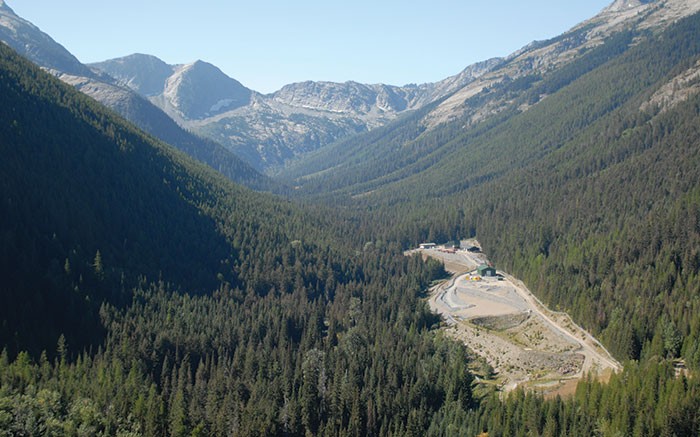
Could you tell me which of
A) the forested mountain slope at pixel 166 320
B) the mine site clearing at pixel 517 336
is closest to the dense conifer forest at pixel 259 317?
the forested mountain slope at pixel 166 320

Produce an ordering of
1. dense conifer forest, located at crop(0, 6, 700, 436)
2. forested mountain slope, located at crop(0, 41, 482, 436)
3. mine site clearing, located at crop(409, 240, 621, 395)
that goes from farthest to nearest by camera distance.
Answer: mine site clearing, located at crop(409, 240, 621, 395) → forested mountain slope, located at crop(0, 41, 482, 436) → dense conifer forest, located at crop(0, 6, 700, 436)

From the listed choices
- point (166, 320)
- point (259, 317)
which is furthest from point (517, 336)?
point (166, 320)

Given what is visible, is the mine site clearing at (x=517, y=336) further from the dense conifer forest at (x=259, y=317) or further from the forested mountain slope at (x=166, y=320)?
the forested mountain slope at (x=166, y=320)

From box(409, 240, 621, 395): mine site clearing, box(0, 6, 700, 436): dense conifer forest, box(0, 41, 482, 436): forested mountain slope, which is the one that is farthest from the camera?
box(409, 240, 621, 395): mine site clearing

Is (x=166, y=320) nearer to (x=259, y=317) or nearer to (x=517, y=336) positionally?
(x=259, y=317)

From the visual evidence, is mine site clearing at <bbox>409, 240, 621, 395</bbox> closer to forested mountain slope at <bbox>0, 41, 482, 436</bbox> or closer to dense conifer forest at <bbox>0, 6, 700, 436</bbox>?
dense conifer forest at <bbox>0, 6, 700, 436</bbox>

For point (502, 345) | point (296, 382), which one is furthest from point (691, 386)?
point (296, 382)

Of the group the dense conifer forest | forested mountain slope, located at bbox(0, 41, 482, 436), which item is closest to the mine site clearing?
the dense conifer forest

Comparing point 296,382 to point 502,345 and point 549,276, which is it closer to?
point 502,345
